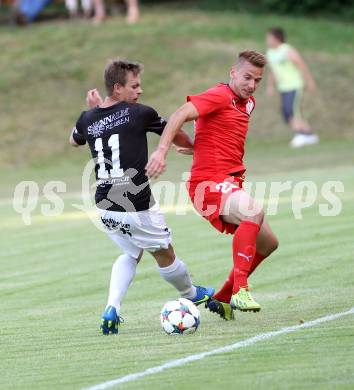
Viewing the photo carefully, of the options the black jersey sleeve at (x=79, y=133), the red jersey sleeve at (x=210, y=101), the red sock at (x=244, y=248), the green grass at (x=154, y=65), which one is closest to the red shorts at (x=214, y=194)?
the red sock at (x=244, y=248)

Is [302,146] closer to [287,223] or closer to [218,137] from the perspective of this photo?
[287,223]

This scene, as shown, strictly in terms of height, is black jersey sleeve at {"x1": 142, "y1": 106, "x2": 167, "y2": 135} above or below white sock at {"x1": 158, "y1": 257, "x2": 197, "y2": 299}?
above

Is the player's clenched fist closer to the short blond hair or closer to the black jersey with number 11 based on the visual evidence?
the black jersey with number 11

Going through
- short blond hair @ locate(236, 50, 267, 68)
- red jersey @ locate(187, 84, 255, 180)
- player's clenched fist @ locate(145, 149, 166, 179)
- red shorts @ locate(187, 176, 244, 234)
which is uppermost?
short blond hair @ locate(236, 50, 267, 68)

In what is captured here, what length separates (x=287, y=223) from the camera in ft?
48.5

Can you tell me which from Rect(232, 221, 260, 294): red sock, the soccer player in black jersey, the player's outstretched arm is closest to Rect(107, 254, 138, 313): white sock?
the soccer player in black jersey

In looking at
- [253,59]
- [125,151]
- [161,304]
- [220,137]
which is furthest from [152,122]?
[161,304]

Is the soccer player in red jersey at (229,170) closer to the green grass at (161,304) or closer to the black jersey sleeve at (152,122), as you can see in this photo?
the black jersey sleeve at (152,122)

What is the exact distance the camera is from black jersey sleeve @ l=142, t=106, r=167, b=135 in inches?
332

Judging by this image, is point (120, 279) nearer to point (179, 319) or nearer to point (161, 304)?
point (179, 319)

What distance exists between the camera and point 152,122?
27.8ft

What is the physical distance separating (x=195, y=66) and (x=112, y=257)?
19003mm

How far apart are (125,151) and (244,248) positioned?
1139mm

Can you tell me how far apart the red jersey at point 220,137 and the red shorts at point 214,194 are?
0.06 m
